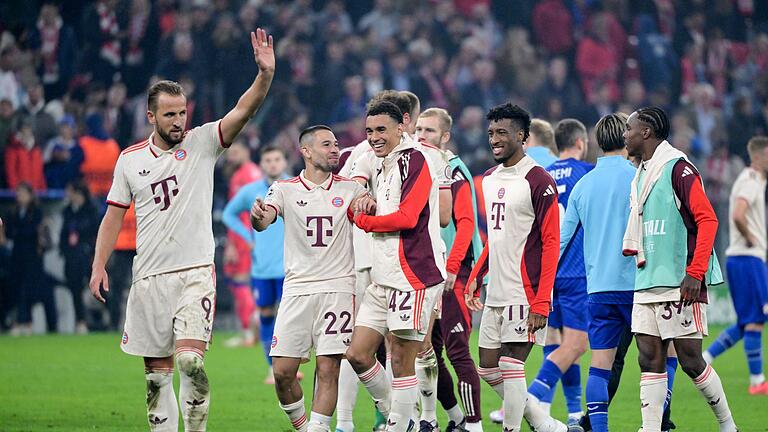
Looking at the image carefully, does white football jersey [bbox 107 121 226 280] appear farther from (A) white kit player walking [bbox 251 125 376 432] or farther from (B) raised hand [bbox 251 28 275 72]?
(B) raised hand [bbox 251 28 275 72]

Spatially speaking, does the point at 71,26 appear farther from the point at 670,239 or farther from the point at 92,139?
the point at 670,239

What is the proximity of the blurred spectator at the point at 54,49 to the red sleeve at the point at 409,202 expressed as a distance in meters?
14.3

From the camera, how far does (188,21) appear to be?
70.2ft

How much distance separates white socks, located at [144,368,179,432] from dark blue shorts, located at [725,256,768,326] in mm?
6824

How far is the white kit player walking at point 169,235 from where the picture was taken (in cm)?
698

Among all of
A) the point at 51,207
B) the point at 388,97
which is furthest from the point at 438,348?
the point at 51,207

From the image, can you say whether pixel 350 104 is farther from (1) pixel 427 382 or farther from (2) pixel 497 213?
(2) pixel 497 213

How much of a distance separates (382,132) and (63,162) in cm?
1261

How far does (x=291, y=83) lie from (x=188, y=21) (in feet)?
7.24

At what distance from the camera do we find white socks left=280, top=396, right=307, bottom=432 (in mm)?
7457

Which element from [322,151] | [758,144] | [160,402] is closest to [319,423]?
[160,402]

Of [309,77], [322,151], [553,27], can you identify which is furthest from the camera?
[553,27]

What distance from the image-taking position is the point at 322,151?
7.65 metres

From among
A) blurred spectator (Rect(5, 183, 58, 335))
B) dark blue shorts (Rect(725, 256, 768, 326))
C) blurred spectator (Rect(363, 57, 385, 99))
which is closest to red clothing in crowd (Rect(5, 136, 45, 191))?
blurred spectator (Rect(5, 183, 58, 335))
